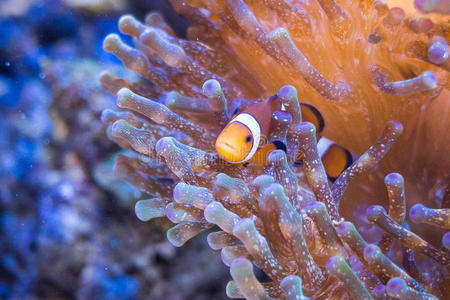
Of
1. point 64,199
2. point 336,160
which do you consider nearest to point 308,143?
point 336,160

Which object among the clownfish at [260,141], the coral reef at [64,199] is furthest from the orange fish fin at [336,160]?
the coral reef at [64,199]

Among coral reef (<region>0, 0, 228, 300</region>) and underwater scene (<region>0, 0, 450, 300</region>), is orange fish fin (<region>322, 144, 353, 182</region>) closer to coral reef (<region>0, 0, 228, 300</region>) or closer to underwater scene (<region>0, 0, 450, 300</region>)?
underwater scene (<region>0, 0, 450, 300</region>)

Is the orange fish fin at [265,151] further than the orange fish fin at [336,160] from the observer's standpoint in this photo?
No

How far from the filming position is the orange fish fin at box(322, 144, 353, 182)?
1.22 meters

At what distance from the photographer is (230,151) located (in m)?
1.06

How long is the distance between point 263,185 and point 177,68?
71 cm

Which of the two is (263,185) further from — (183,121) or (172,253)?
(172,253)

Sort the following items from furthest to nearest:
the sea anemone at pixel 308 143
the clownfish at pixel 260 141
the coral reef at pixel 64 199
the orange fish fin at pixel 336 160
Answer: the coral reef at pixel 64 199 → the orange fish fin at pixel 336 160 → the clownfish at pixel 260 141 → the sea anemone at pixel 308 143

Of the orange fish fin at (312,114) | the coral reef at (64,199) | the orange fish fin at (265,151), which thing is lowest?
the coral reef at (64,199)

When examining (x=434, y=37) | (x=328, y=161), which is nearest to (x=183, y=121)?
(x=328, y=161)

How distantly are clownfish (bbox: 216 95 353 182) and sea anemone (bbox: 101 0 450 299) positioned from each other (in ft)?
0.14

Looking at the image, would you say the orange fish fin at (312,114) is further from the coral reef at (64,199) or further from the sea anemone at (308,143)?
the coral reef at (64,199)

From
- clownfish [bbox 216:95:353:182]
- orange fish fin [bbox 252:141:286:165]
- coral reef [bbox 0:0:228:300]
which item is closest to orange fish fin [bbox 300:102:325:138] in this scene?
clownfish [bbox 216:95:353:182]

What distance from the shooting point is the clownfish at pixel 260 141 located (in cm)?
108
